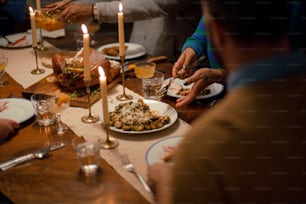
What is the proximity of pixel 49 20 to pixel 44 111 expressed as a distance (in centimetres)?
103

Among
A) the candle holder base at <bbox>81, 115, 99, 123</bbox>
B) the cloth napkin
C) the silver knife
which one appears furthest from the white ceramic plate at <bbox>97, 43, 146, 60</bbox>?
the silver knife

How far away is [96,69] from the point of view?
2107mm

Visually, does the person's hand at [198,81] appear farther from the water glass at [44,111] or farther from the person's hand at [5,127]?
the person's hand at [5,127]

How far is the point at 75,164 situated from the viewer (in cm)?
Answer: 154

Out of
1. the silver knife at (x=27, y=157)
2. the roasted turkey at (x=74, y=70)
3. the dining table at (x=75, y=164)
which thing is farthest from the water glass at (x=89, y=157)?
the roasted turkey at (x=74, y=70)

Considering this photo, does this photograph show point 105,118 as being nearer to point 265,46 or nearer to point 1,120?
point 1,120

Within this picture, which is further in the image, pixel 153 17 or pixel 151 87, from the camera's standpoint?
pixel 153 17

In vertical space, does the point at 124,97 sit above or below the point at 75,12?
below

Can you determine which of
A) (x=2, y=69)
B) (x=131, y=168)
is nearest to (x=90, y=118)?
(x=131, y=168)

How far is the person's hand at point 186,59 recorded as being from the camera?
2238 mm

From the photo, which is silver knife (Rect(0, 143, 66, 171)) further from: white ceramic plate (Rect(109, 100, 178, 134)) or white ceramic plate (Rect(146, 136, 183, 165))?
white ceramic plate (Rect(146, 136, 183, 165))

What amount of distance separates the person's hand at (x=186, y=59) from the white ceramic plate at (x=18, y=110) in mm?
747

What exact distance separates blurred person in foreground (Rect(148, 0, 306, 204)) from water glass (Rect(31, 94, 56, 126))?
107 centimetres

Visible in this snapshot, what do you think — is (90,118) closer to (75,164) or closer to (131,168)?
(75,164)
